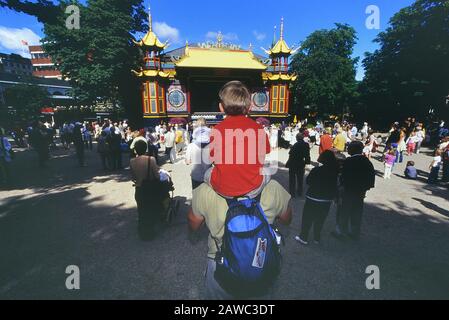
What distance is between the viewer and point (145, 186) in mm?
4301

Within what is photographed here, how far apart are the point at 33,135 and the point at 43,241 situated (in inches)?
301

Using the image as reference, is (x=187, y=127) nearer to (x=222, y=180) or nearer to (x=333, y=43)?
(x=222, y=180)

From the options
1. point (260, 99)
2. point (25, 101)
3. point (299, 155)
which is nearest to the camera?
point (299, 155)

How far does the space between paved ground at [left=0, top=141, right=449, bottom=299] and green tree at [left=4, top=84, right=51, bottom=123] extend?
31280 millimetres

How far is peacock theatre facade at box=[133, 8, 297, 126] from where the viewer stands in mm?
A: 21078

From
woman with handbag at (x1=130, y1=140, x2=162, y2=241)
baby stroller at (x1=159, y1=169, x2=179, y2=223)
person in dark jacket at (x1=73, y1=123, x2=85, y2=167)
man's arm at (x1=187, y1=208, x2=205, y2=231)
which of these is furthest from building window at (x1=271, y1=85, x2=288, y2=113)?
man's arm at (x1=187, y1=208, x2=205, y2=231)

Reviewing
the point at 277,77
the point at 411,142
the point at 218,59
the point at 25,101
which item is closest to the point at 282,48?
the point at 277,77

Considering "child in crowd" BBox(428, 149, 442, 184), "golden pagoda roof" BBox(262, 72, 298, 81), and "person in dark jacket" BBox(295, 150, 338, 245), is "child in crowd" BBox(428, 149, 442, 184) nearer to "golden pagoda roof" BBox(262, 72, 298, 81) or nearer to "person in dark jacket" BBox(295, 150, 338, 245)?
"person in dark jacket" BBox(295, 150, 338, 245)

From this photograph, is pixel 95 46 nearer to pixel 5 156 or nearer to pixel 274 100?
pixel 274 100

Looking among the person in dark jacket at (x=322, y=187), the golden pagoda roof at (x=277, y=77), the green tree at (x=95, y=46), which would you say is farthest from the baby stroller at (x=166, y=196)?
the green tree at (x=95, y=46)

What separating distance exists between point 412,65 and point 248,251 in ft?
99.9

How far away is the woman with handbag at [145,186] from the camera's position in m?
4.25
